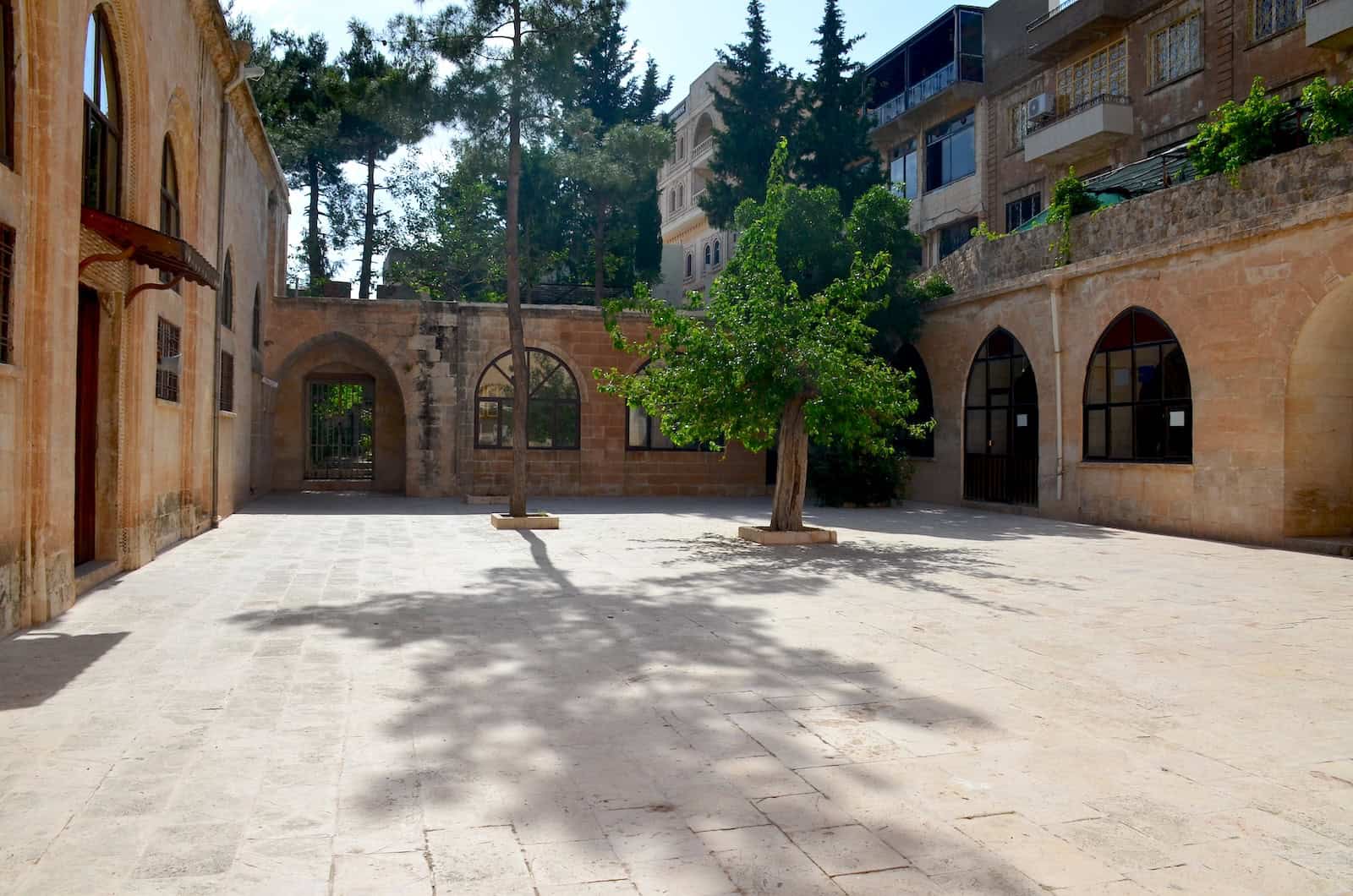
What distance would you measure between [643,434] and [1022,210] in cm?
1079

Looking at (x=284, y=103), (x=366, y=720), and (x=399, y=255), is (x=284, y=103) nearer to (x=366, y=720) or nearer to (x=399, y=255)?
(x=399, y=255)

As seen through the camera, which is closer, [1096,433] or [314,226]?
[1096,433]

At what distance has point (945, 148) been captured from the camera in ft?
90.2

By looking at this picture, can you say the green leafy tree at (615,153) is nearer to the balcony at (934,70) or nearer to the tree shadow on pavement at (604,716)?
the balcony at (934,70)

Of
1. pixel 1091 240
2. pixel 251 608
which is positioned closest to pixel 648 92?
pixel 1091 240

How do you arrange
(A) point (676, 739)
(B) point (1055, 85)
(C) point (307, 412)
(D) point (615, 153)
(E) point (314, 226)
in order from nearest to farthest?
(A) point (676, 739), (D) point (615, 153), (C) point (307, 412), (B) point (1055, 85), (E) point (314, 226)

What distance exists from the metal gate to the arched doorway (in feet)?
40.4

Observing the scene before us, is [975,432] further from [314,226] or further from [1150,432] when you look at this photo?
[314,226]

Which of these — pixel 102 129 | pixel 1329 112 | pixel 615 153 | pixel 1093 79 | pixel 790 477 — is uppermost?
pixel 1093 79

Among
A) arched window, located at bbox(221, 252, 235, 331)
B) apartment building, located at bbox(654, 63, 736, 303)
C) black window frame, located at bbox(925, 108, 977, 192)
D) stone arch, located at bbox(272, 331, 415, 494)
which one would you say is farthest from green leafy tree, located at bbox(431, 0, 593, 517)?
apartment building, located at bbox(654, 63, 736, 303)

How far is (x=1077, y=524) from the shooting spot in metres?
15.2

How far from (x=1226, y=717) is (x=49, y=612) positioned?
685 cm

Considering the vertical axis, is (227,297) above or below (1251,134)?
below

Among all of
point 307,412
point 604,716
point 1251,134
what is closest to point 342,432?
point 307,412
